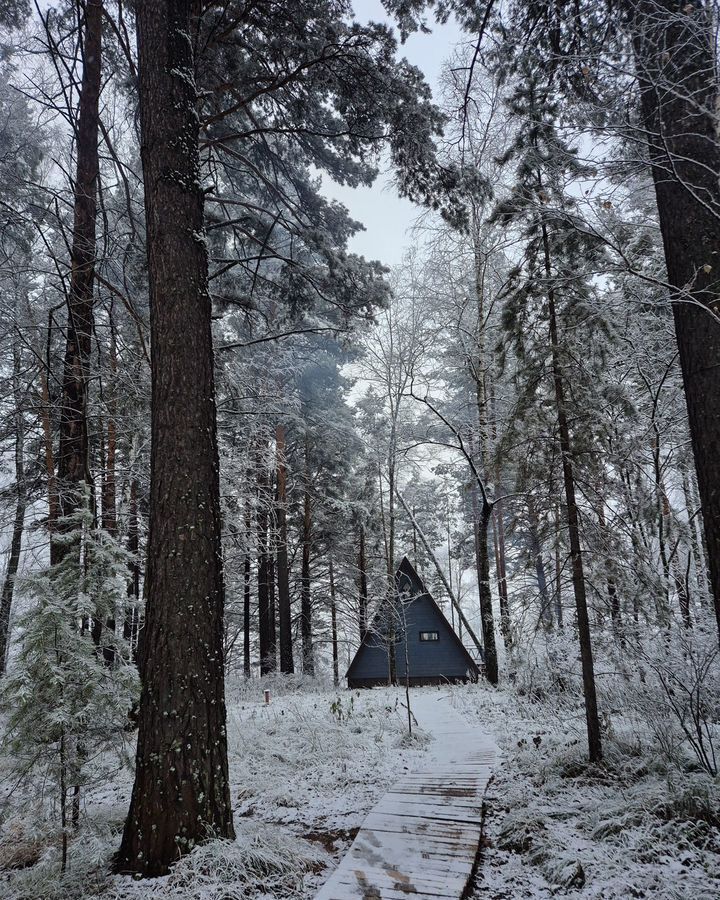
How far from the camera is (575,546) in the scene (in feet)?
18.5

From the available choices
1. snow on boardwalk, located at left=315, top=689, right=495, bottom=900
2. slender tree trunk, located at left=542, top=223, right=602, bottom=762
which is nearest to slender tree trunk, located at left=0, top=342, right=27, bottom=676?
snow on boardwalk, located at left=315, top=689, right=495, bottom=900

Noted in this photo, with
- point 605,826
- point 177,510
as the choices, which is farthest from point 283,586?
point 605,826

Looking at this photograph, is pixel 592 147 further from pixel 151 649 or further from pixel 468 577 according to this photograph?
pixel 468 577

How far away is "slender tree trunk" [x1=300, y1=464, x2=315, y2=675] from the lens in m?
17.7

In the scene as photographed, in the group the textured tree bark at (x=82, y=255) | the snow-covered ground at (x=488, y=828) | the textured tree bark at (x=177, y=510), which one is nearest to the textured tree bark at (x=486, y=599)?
the snow-covered ground at (x=488, y=828)

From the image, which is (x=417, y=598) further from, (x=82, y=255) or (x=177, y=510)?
(x=82, y=255)

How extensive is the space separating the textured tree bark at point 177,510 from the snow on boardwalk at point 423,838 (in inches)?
43.1

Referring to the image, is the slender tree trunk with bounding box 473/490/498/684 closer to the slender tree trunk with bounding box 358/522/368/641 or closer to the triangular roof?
the triangular roof

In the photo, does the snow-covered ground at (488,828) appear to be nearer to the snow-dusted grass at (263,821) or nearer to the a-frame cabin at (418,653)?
the snow-dusted grass at (263,821)

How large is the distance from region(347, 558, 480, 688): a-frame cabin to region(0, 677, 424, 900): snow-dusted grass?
24.3ft

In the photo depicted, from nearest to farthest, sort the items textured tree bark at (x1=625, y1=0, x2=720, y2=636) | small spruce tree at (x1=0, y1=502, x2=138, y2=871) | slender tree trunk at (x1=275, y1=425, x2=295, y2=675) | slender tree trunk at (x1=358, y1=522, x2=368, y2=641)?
small spruce tree at (x1=0, y1=502, x2=138, y2=871)
textured tree bark at (x1=625, y1=0, x2=720, y2=636)
slender tree trunk at (x1=275, y1=425, x2=295, y2=675)
slender tree trunk at (x1=358, y1=522, x2=368, y2=641)

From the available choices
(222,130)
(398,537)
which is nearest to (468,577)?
(398,537)

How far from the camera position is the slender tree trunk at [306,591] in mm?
17703

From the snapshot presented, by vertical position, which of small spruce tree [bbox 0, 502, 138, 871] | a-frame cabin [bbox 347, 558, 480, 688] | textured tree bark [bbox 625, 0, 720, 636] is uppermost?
textured tree bark [bbox 625, 0, 720, 636]
